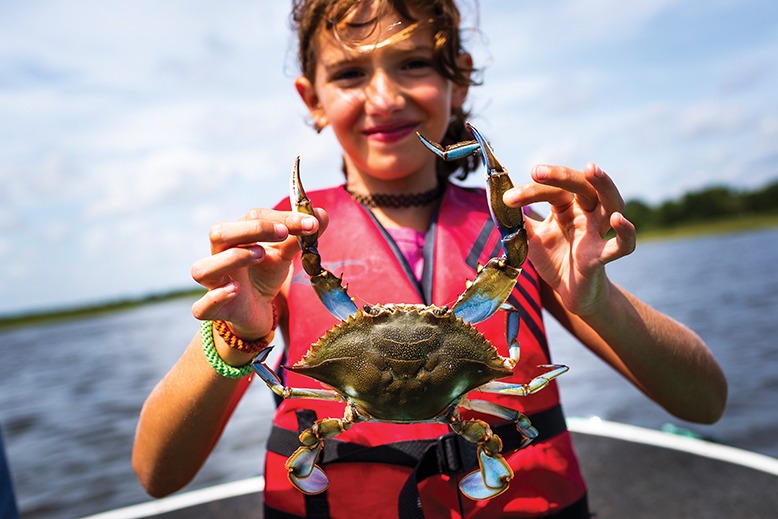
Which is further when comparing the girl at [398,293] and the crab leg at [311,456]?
the girl at [398,293]

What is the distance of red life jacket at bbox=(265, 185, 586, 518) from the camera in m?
2.31

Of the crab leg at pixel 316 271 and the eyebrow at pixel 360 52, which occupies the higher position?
the eyebrow at pixel 360 52

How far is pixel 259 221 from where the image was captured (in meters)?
1.82

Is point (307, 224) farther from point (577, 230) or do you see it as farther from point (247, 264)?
point (577, 230)

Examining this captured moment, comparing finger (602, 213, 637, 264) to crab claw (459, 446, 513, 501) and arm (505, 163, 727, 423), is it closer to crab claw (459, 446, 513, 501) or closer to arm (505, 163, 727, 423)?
arm (505, 163, 727, 423)

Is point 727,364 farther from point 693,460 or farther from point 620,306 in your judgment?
point 620,306

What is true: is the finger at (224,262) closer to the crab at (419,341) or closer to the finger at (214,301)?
the finger at (214,301)

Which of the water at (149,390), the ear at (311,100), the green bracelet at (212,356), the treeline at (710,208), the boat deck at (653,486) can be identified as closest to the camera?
the green bracelet at (212,356)

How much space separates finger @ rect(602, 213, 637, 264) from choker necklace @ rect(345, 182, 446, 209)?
3.57ft

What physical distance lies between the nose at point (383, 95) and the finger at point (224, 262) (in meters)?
0.92

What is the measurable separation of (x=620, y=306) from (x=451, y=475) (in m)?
0.80

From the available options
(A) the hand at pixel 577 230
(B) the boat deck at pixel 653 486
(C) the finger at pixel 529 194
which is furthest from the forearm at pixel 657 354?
(B) the boat deck at pixel 653 486

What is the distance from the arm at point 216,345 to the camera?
6.05ft

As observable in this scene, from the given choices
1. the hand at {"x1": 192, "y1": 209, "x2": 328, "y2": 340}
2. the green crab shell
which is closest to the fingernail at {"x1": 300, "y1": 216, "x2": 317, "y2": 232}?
the hand at {"x1": 192, "y1": 209, "x2": 328, "y2": 340}
